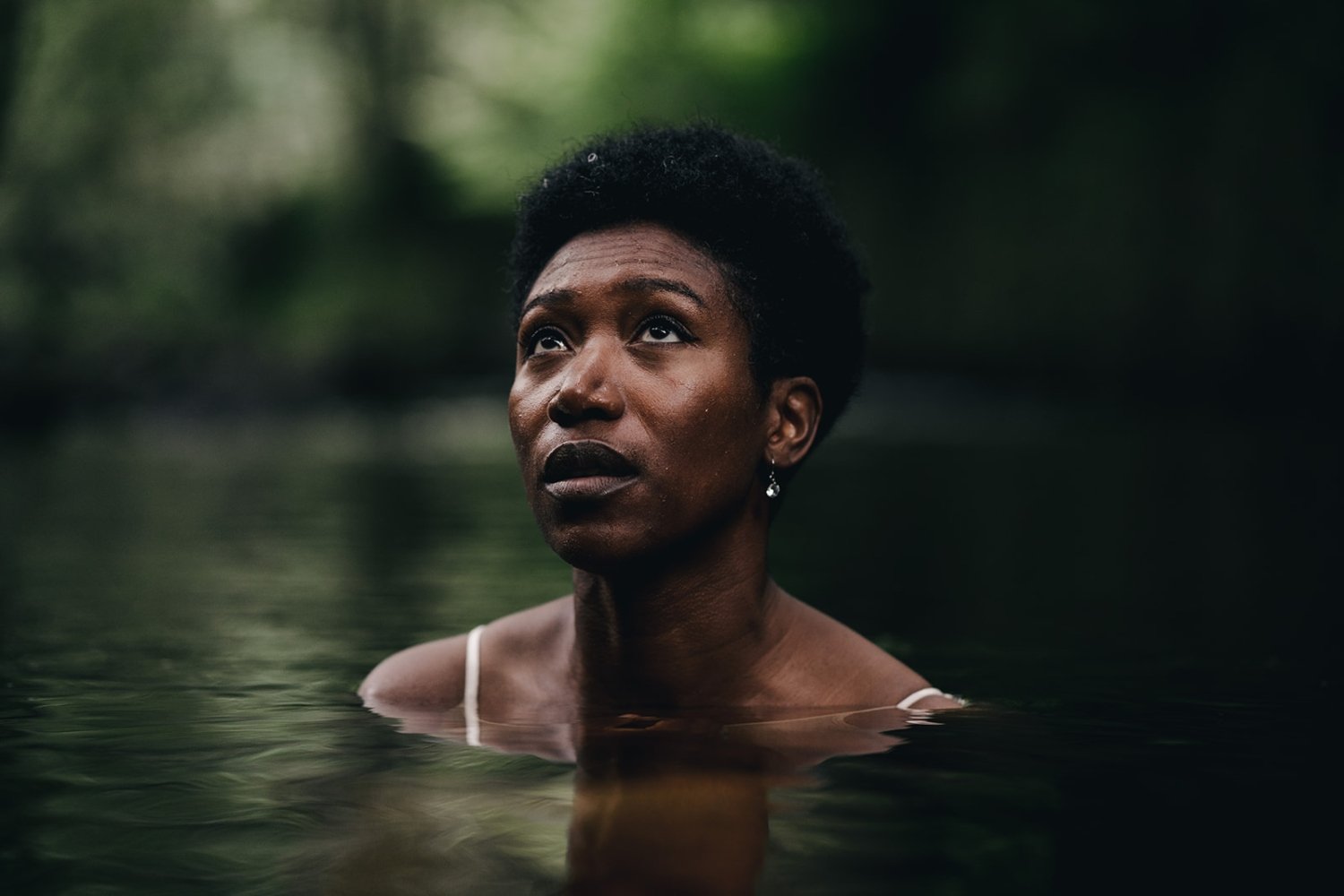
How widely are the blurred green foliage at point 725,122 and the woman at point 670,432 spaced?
20275 millimetres

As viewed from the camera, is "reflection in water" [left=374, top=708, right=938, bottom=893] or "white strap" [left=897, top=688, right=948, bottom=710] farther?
"white strap" [left=897, top=688, right=948, bottom=710]

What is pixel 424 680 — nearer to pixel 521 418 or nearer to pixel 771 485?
pixel 521 418

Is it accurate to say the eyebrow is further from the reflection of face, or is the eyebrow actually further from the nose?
the nose

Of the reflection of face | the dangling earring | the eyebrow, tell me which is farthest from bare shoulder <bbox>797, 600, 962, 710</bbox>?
the eyebrow

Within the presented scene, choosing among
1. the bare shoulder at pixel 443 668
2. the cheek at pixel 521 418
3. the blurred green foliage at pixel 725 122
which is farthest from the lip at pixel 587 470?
the blurred green foliage at pixel 725 122

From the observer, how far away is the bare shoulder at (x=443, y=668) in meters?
4.03

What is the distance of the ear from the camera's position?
3.74m

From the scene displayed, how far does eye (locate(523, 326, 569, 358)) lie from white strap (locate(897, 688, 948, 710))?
121 cm

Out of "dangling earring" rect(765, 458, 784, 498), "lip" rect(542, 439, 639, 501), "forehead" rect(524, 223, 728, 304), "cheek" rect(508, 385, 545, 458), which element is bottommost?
"lip" rect(542, 439, 639, 501)

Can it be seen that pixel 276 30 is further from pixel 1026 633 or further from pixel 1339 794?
pixel 1339 794

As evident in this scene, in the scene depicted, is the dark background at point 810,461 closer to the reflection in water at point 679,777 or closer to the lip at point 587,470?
the reflection in water at point 679,777

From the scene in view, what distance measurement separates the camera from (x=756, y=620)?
149 inches

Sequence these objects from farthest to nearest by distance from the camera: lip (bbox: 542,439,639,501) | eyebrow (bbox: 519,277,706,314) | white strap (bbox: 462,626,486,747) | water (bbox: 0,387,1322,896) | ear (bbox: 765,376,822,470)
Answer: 1. white strap (bbox: 462,626,486,747)
2. ear (bbox: 765,376,822,470)
3. eyebrow (bbox: 519,277,706,314)
4. lip (bbox: 542,439,639,501)
5. water (bbox: 0,387,1322,896)

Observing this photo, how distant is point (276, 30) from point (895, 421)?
2103cm
